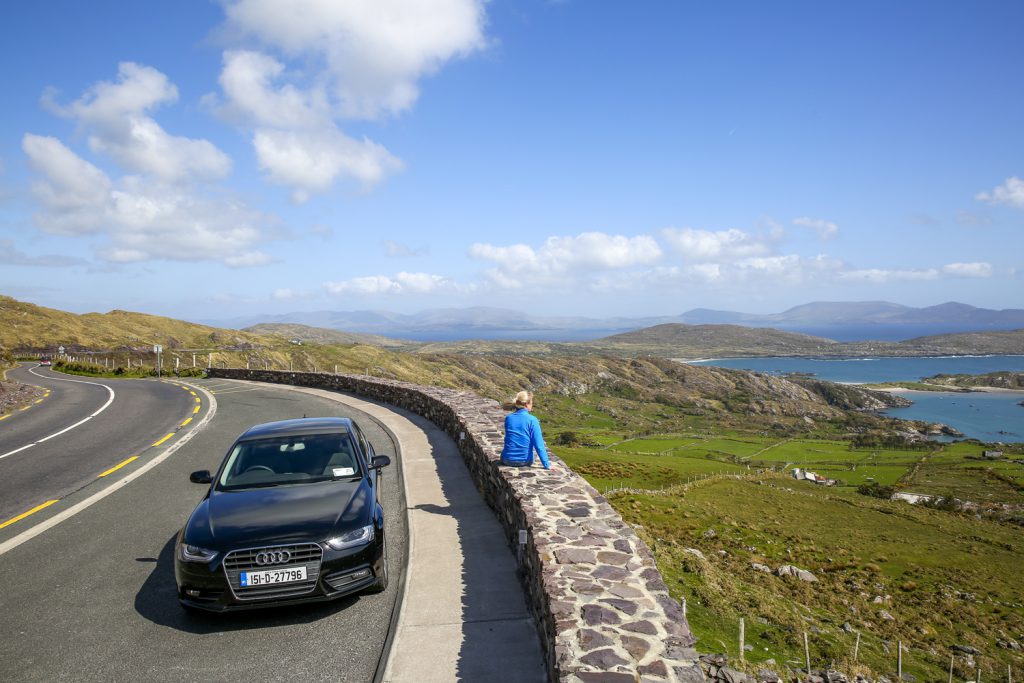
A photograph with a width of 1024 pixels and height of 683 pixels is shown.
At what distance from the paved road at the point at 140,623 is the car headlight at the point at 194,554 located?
0.73 metres

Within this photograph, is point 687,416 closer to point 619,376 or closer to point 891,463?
point 619,376

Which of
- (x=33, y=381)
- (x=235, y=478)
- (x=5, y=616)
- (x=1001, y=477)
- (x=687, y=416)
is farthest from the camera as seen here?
(x=687, y=416)

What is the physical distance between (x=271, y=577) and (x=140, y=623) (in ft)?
5.09

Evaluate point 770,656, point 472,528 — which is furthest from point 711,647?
point 472,528

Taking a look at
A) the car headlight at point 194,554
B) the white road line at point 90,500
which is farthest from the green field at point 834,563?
the white road line at point 90,500

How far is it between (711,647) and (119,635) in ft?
38.6

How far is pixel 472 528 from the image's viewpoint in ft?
27.0

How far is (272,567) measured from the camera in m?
5.16

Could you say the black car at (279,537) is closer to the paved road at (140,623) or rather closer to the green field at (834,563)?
the paved road at (140,623)

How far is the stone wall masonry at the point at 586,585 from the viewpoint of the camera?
3.82m

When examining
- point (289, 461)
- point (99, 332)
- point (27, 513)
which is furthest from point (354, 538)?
point (99, 332)

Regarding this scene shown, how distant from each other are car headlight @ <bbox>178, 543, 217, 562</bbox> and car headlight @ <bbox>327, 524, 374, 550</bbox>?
1.07 meters

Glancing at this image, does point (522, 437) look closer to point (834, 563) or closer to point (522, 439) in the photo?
point (522, 439)

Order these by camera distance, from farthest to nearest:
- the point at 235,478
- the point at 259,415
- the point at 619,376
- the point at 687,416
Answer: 1. the point at 619,376
2. the point at 687,416
3. the point at 259,415
4. the point at 235,478
